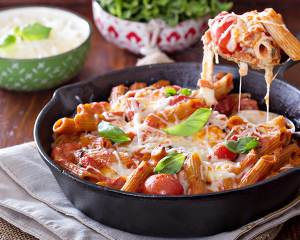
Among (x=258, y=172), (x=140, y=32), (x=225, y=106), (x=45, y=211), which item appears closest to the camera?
(x=258, y=172)

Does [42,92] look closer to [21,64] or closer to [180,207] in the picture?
[21,64]

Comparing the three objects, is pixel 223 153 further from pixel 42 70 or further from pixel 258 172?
pixel 42 70

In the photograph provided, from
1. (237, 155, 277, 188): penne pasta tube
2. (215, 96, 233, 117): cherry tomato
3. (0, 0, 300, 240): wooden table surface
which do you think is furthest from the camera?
(0, 0, 300, 240): wooden table surface

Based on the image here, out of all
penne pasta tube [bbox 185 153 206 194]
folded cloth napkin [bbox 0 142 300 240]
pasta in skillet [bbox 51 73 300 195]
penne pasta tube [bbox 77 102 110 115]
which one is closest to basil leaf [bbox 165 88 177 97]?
pasta in skillet [bbox 51 73 300 195]

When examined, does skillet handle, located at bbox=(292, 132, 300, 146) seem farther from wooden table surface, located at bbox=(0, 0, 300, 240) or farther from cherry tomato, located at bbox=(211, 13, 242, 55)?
cherry tomato, located at bbox=(211, 13, 242, 55)

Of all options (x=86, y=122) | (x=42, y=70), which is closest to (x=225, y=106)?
(x=86, y=122)

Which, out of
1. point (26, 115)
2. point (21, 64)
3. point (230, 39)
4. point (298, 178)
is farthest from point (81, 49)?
point (298, 178)
